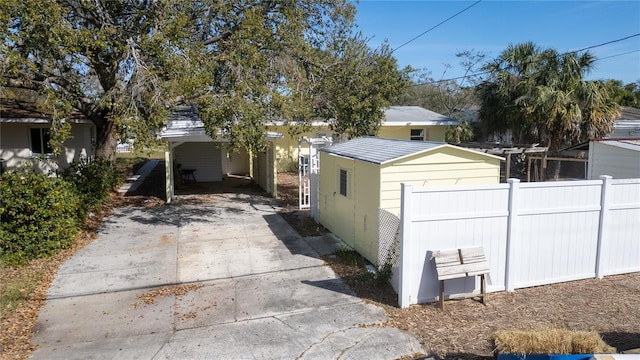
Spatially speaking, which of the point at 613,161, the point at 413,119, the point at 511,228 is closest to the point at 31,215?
the point at 511,228

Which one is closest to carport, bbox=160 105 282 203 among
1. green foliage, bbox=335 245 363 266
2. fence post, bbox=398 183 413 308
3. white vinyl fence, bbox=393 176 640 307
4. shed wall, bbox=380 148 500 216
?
green foliage, bbox=335 245 363 266

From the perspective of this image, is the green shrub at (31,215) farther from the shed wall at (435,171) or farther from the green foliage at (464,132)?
the green foliage at (464,132)

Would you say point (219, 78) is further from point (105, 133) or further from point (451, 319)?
point (451, 319)

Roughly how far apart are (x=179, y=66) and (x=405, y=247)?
5994 mm

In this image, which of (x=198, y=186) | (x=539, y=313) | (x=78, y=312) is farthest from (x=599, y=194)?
(x=198, y=186)

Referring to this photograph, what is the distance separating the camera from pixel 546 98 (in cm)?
1454

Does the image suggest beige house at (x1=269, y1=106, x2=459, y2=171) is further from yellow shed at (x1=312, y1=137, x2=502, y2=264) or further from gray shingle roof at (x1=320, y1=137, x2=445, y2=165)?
yellow shed at (x1=312, y1=137, x2=502, y2=264)

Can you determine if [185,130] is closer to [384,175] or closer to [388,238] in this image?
[384,175]

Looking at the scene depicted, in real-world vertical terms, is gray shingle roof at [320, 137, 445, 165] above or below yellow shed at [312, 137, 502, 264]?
above

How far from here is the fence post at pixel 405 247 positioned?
18.9 ft

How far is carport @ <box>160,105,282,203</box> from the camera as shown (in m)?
13.5

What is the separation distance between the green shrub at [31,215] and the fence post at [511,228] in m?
7.91

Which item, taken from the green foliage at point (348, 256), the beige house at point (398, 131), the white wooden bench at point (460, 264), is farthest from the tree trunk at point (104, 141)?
the white wooden bench at point (460, 264)

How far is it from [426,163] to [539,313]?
311 centimetres
